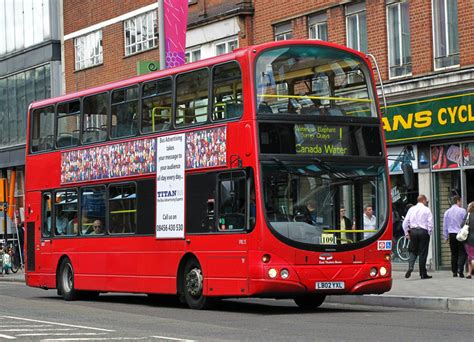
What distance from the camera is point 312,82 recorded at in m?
20.0

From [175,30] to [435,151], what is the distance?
6806mm

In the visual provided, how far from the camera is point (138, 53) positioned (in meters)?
43.9

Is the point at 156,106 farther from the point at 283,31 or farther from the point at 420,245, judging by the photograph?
the point at 283,31

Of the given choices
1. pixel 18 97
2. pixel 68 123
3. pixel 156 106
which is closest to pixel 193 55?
pixel 18 97

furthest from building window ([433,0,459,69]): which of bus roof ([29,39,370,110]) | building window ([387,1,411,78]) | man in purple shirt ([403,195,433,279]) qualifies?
bus roof ([29,39,370,110])

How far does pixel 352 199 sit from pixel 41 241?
9.37m

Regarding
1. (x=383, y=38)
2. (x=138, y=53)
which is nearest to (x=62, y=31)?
(x=138, y=53)

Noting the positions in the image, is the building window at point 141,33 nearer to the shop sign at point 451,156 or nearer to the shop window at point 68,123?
the shop sign at point 451,156

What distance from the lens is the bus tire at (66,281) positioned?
2545 centimetres

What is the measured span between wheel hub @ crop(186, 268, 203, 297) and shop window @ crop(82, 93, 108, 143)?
4070 millimetres

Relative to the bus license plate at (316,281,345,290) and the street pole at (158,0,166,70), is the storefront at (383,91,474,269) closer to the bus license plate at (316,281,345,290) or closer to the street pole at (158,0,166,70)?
the street pole at (158,0,166,70)

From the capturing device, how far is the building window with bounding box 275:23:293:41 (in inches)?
1381

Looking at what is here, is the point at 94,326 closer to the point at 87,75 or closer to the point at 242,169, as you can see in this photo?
the point at 242,169

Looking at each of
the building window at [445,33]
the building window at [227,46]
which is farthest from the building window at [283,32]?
the building window at [445,33]
